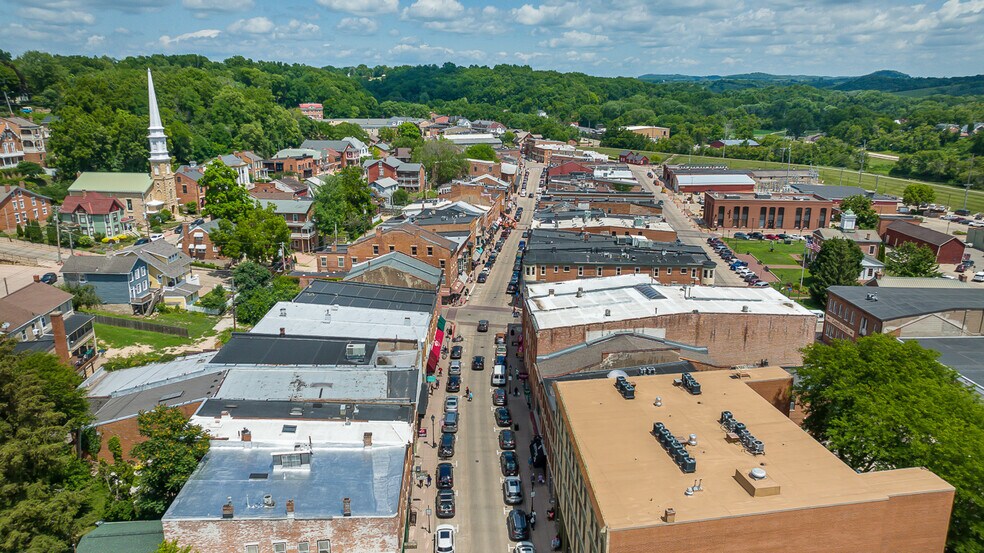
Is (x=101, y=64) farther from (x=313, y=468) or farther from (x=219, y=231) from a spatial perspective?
(x=313, y=468)

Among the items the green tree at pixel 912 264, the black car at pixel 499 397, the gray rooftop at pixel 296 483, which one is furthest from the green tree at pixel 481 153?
the gray rooftop at pixel 296 483

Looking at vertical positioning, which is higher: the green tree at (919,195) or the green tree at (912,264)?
the green tree at (919,195)

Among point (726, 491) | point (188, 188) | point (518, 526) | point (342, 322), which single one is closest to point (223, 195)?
point (188, 188)

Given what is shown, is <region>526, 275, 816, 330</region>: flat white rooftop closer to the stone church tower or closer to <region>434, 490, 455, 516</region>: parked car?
<region>434, 490, 455, 516</region>: parked car

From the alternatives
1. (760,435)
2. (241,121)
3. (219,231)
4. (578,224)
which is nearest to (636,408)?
(760,435)

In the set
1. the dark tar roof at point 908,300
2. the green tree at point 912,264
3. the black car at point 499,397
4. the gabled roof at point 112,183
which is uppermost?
the gabled roof at point 112,183

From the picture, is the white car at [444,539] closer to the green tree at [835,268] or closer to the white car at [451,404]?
the white car at [451,404]

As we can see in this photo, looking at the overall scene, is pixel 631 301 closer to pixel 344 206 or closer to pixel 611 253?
pixel 611 253
